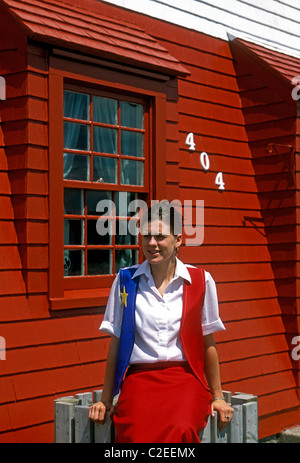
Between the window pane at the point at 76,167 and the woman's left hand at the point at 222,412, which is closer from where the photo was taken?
the woman's left hand at the point at 222,412

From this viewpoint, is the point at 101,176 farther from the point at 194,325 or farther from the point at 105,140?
the point at 194,325

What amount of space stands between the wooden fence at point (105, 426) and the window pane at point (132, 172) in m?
2.39

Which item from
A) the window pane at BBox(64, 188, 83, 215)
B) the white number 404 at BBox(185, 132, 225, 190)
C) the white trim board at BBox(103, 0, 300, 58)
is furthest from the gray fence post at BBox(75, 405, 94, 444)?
the white trim board at BBox(103, 0, 300, 58)

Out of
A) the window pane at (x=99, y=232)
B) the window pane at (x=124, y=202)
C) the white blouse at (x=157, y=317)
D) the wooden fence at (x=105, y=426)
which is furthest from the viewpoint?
the window pane at (x=124, y=202)

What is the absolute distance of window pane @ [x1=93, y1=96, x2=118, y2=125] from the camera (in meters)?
5.45

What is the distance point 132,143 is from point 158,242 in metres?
2.48

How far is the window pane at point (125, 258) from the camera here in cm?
564

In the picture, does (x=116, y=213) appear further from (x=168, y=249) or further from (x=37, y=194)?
(x=168, y=249)

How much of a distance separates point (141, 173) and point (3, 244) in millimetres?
1577

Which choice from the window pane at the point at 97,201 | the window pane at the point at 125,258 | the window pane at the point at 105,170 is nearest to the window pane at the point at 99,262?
the window pane at the point at 125,258

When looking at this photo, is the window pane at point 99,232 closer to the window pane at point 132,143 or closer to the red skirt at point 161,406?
the window pane at point 132,143

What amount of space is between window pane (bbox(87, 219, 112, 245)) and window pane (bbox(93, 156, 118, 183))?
340 mm

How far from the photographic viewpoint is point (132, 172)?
227 inches

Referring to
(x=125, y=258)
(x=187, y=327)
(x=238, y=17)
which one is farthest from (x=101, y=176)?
(x=238, y=17)
